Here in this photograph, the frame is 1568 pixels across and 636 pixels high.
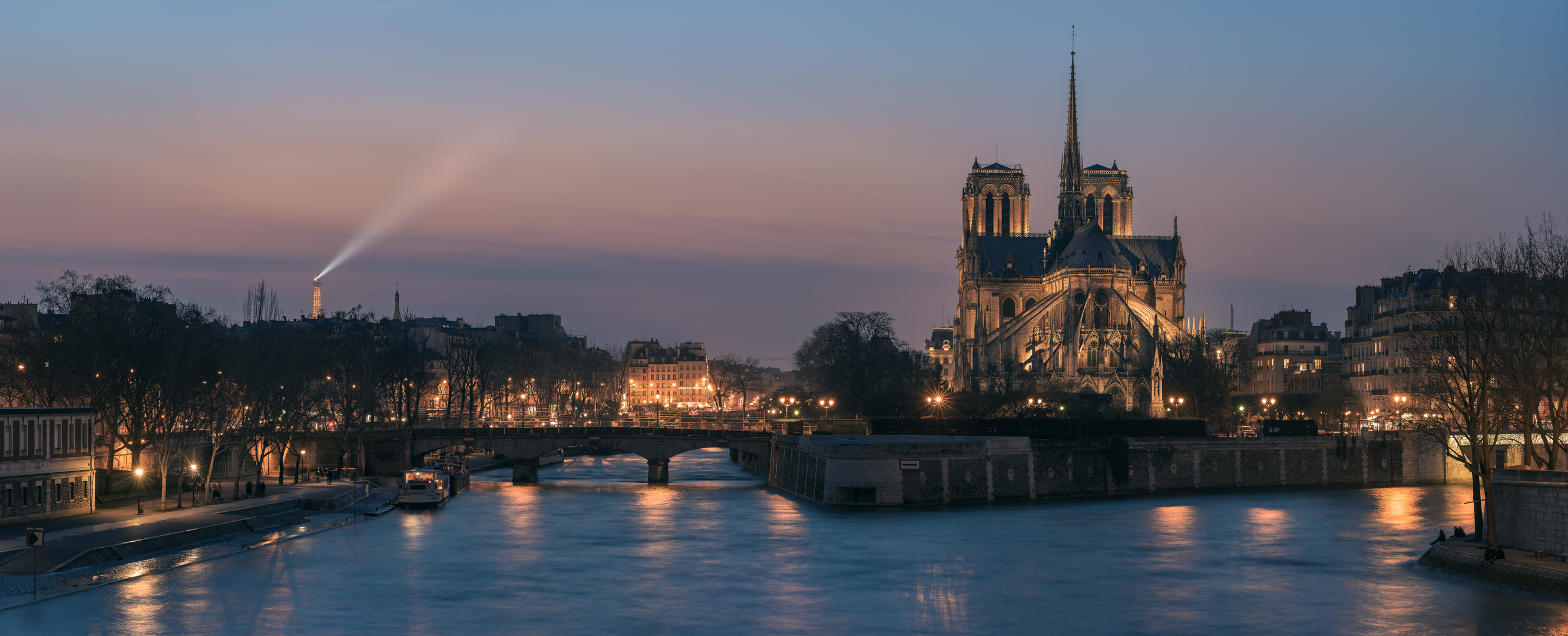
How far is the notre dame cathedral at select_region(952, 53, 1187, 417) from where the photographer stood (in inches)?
4825

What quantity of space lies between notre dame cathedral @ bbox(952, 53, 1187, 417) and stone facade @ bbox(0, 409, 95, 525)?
7549 centimetres

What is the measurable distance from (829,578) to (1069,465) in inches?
1229

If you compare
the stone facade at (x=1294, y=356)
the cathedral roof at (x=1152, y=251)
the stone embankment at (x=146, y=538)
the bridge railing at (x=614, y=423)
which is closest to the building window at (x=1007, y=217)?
the cathedral roof at (x=1152, y=251)

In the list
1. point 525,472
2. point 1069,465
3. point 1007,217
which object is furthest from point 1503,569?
point 1007,217

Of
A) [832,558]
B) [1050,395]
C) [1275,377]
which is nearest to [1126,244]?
[1275,377]

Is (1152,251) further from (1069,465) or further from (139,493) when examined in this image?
(139,493)

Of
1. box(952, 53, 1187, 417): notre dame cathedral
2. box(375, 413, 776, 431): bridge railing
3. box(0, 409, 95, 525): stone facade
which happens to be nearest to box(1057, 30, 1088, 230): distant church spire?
box(952, 53, 1187, 417): notre dame cathedral

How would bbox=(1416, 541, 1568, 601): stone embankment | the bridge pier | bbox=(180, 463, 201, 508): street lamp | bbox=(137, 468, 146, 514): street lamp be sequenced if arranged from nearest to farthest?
bbox=(1416, 541, 1568, 601): stone embankment
bbox=(137, 468, 146, 514): street lamp
bbox=(180, 463, 201, 508): street lamp
the bridge pier

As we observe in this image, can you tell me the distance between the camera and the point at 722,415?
4200 inches

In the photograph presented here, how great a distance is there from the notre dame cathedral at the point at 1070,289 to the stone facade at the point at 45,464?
248 feet

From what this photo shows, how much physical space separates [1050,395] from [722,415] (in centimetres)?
2704

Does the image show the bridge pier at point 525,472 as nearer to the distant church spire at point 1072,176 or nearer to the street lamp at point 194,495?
the street lamp at point 194,495

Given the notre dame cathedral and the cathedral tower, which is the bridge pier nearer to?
the notre dame cathedral

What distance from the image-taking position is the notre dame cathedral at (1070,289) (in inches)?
4825
